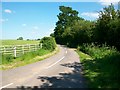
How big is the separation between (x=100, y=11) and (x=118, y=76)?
2754 cm

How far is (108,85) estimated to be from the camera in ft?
38.5

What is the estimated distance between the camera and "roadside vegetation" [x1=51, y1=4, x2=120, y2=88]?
13.8 metres

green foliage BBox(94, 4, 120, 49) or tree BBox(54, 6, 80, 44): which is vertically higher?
tree BBox(54, 6, 80, 44)

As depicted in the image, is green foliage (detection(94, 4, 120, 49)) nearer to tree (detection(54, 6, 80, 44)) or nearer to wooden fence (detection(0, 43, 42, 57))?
wooden fence (detection(0, 43, 42, 57))

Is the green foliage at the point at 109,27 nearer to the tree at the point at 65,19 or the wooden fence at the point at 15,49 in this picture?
the wooden fence at the point at 15,49

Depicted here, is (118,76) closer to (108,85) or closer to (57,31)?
(108,85)

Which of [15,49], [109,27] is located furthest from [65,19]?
[15,49]

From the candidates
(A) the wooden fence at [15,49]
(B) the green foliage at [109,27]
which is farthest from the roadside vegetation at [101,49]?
(A) the wooden fence at [15,49]

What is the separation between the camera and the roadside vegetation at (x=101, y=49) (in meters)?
13.8

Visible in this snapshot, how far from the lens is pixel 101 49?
32531 millimetres

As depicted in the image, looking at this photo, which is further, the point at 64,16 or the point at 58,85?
the point at 64,16

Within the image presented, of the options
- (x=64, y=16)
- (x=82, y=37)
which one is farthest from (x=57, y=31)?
(x=82, y=37)

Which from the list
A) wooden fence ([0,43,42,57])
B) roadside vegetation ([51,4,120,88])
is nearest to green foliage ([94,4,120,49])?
roadside vegetation ([51,4,120,88])

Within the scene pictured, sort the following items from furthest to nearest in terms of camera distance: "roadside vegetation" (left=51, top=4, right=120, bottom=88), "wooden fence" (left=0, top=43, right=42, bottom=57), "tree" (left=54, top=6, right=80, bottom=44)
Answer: "tree" (left=54, top=6, right=80, bottom=44), "wooden fence" (left=0, top=43, right=42, bottom=57), "roadside vegetation" (left=51, top=4, right=120, bottom=88)
